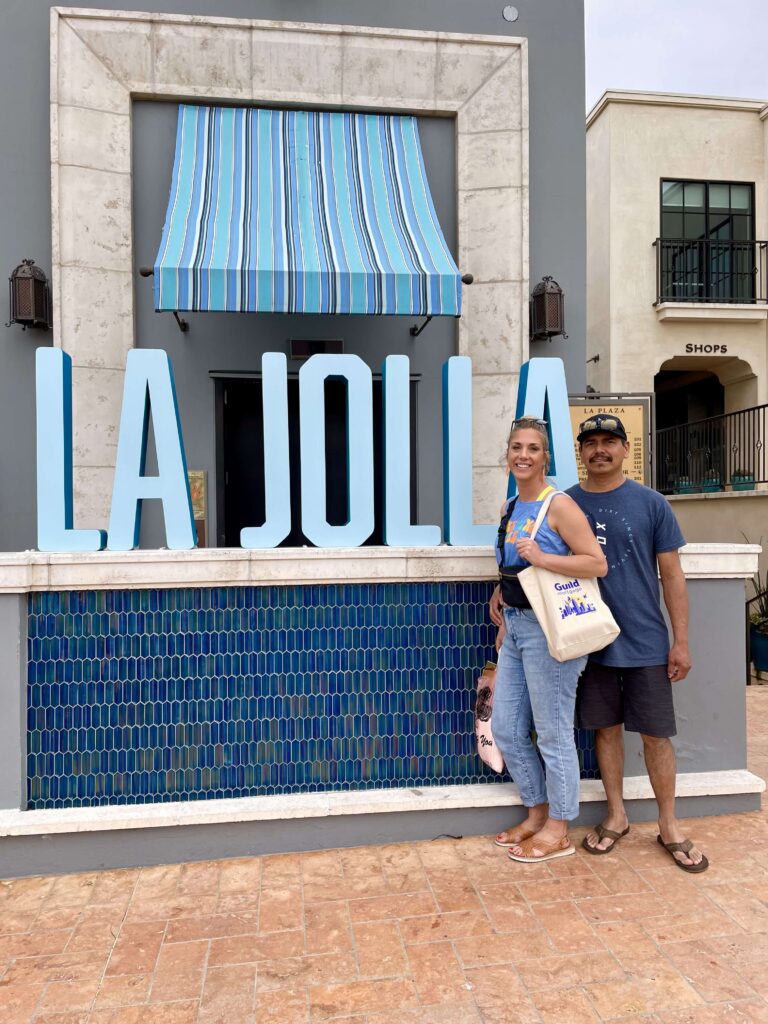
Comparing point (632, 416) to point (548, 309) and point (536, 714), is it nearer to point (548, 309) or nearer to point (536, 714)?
point (548, 309)

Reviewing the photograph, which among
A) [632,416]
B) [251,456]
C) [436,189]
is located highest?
[436,189]

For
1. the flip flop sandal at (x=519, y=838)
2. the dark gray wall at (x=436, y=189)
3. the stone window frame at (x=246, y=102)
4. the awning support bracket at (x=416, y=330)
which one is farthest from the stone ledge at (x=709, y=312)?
the flip flop sandal at (x=519, y=838)

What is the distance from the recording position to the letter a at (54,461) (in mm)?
3314

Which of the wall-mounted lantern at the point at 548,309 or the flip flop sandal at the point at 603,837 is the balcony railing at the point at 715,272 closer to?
the wall-mounted lantern at the point at 548,309

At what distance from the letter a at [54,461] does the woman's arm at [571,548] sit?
7.06 feet

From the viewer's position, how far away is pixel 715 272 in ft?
42.6

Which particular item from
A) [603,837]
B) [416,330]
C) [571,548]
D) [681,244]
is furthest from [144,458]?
[681,244]

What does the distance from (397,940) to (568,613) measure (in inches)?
59.3

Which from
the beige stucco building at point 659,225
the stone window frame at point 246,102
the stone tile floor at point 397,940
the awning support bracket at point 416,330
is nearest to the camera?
the stone tile floor at point 397,940

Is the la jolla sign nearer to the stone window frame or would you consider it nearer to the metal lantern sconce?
the stone window frame

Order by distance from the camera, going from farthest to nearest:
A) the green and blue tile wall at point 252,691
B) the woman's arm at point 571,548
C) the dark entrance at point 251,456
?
the dark entrance at point 251,456, the green and blue tile wall at point 252,691, the woman's arm at point 571,548

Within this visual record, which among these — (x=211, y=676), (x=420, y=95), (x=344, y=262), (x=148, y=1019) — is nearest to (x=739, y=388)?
(x=420, y=95)

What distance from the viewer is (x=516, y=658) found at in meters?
3.29

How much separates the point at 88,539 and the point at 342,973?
2.23m
